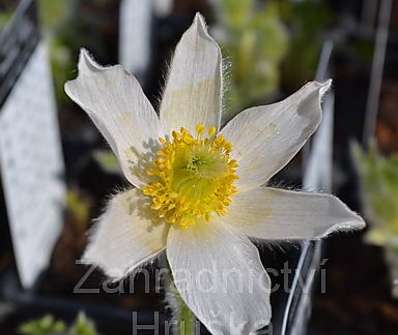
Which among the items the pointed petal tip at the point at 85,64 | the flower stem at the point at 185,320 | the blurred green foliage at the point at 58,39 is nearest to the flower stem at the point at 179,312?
the flower stem at the point at 185,320

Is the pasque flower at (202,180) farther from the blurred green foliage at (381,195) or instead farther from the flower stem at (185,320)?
the blurred green foliage at (381,195)

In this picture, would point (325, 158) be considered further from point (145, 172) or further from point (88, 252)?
point (88, 252)

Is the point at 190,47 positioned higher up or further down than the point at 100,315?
higher up

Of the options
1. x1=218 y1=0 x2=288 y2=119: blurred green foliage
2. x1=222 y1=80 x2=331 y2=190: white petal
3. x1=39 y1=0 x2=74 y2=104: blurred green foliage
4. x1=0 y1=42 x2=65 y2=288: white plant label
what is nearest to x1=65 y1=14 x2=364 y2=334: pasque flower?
x1=222 y1=80 x2=331 y2=190: white petal

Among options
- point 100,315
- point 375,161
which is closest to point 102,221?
point 100,315

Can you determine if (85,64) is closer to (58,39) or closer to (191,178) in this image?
(191,178)

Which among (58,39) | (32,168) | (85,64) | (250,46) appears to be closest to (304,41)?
(250,46)
